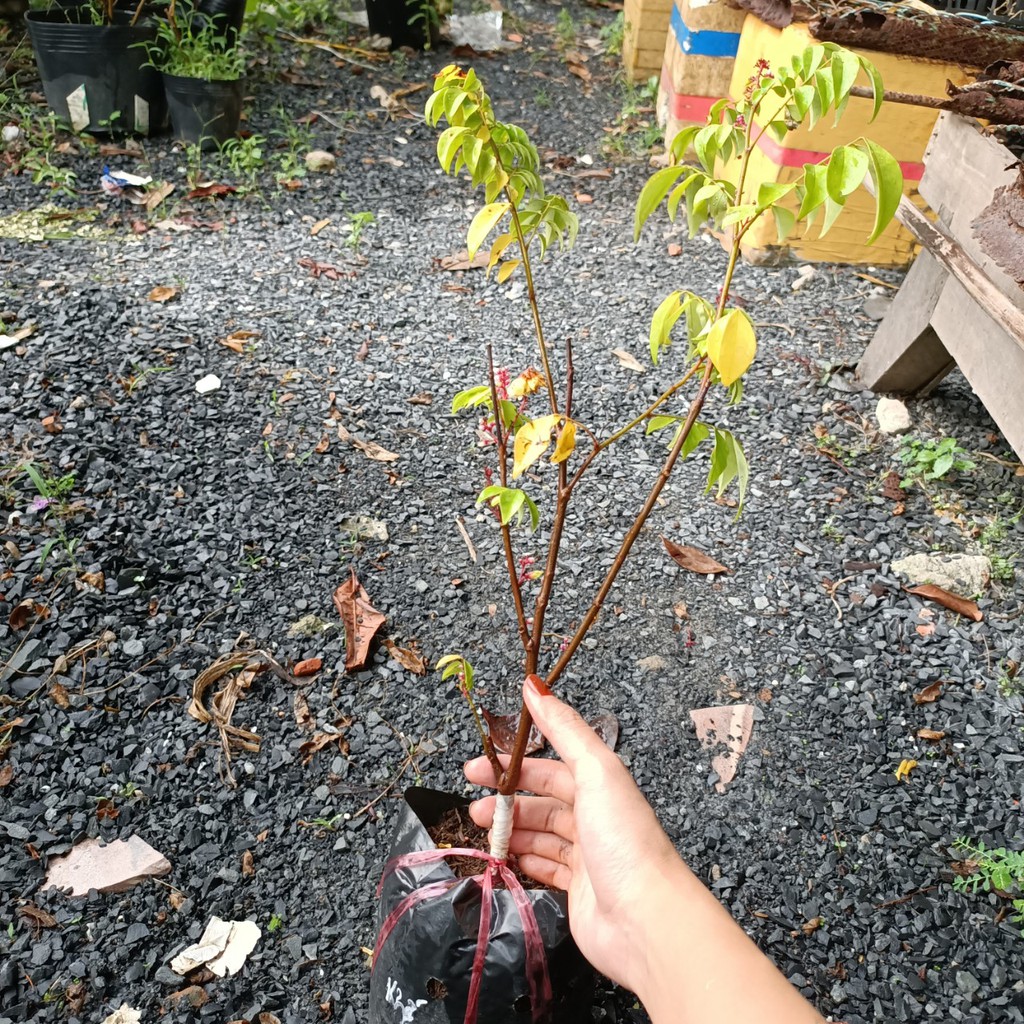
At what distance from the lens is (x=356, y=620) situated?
7.84ft

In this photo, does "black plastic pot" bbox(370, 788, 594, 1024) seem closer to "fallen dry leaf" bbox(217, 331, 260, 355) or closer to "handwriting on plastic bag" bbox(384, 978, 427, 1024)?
"handwriting on plastic bag" bbox(384, 978, 427, 1024)

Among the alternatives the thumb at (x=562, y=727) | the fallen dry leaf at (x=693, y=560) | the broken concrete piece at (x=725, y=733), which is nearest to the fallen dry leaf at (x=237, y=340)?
the fallen dry leaf at (x=693, y=560)

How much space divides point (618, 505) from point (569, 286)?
1594mm

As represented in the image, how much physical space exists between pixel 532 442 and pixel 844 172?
0.47 meters

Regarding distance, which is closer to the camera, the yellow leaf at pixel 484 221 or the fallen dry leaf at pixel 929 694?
the yellow leaf at pixel 484 221

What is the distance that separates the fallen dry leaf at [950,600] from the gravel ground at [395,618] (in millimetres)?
32

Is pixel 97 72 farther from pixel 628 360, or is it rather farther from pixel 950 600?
pixel 950 600

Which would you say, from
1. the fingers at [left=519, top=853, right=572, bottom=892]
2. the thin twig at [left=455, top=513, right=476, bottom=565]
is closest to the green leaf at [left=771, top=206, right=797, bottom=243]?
the fingers at [left=519, top=853, right=572, bottom=892]

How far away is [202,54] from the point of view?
4688 millimetres

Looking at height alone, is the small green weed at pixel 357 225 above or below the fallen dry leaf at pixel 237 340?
above

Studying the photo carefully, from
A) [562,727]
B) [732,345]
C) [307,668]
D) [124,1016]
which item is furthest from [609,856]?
[307,668]

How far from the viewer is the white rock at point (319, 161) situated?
4762 mm

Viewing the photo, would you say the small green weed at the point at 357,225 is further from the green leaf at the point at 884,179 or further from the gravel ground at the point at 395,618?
the green leaf at the point at 884,179

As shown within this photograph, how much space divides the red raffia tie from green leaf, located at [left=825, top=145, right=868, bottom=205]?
1154 millimetres
